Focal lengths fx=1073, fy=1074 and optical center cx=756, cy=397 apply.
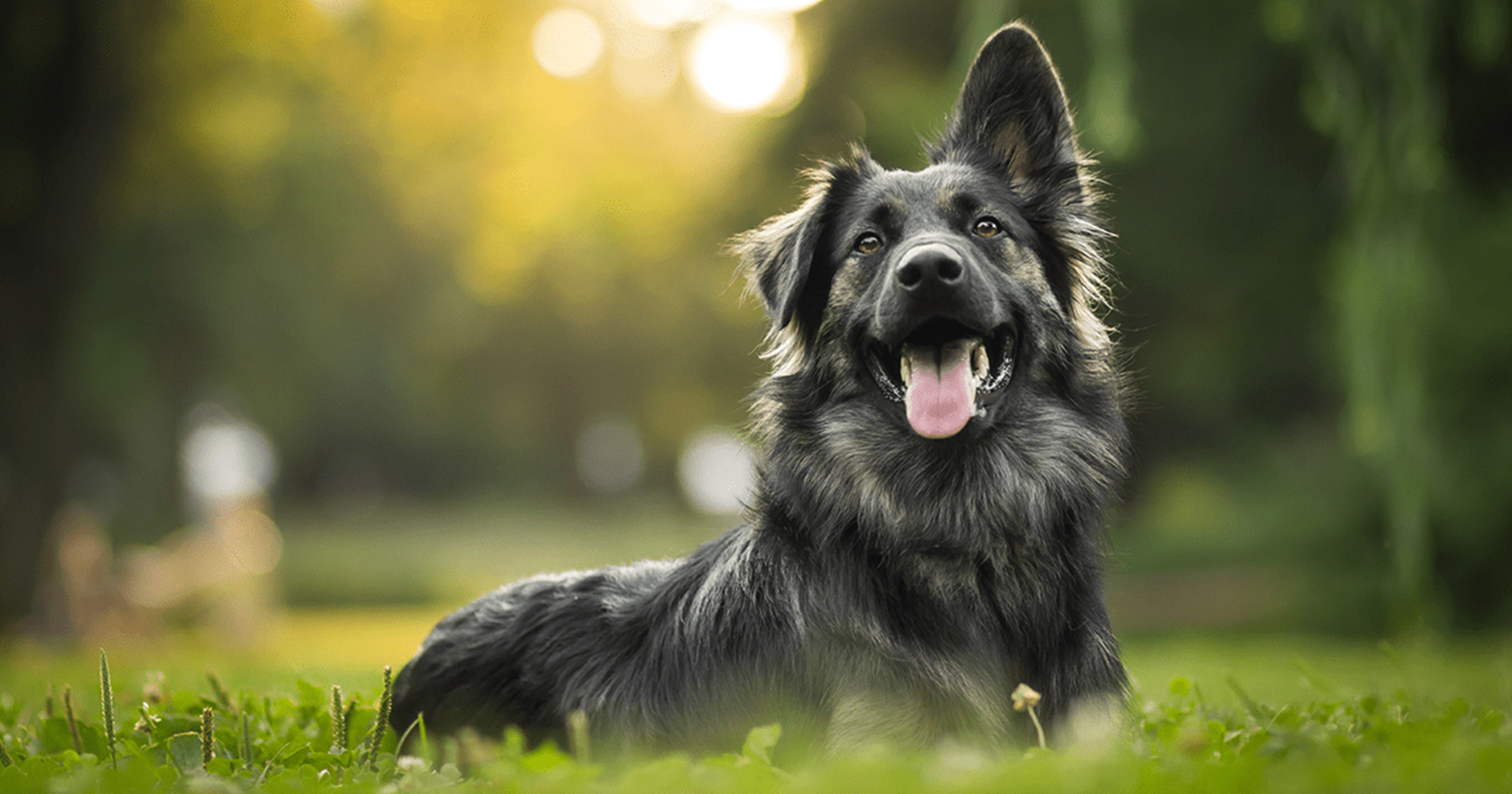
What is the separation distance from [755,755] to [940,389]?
4.85 ft

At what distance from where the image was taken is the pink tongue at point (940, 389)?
→ 12.1ft

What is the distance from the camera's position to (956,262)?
368 cm

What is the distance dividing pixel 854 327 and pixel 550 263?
23.4m

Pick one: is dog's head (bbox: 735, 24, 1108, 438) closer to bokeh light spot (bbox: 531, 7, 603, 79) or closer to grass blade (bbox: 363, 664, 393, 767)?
grass blade (bbox: 363, 664, 393, 767)

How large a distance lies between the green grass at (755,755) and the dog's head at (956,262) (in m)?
1.32

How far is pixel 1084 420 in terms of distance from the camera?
4.06m

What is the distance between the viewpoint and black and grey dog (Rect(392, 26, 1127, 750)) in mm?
3400

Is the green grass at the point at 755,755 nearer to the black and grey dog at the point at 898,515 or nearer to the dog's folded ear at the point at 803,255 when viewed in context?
the black and grey dog at the point at 898,515

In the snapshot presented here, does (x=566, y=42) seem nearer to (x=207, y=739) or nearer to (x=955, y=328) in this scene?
(x=955, y=328)

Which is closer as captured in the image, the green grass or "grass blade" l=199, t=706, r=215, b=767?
the green grass

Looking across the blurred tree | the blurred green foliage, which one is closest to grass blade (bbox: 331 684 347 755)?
the blurred green foliage

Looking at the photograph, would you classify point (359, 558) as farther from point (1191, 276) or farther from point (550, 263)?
point (1191, 276)

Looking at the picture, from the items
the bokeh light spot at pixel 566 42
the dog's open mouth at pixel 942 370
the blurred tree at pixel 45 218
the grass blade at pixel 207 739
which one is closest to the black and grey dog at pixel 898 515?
the dog's open mouth at pixel 942 370

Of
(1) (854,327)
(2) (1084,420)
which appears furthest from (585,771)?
(2) (1084,420)
